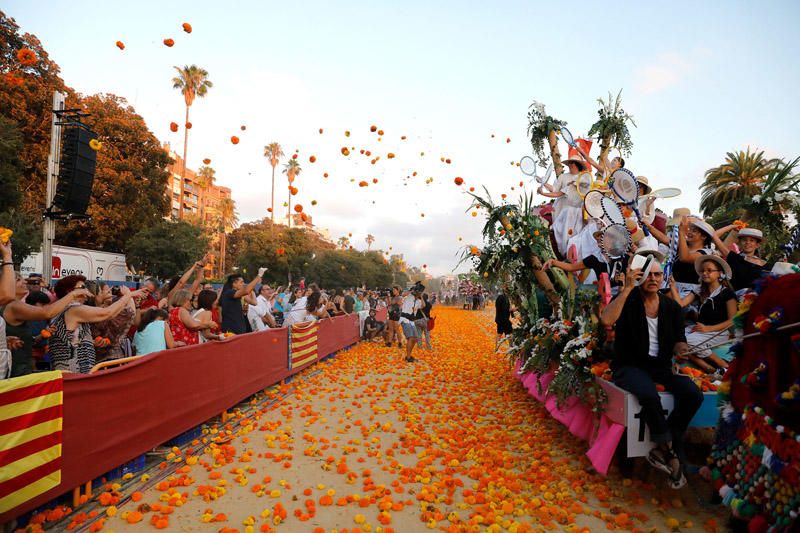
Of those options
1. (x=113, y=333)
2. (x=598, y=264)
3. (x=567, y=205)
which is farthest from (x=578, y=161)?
(x=113, y=333)

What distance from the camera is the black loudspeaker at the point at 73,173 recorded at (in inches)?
382

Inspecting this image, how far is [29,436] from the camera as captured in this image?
3354 mm

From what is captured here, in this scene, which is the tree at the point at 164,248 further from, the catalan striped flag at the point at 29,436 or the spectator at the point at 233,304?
the catalan striped flag at the point at 29,436

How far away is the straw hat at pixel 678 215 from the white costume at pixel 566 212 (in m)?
1.11

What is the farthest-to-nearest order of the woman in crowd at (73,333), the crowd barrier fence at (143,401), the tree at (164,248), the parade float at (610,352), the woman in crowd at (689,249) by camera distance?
the tree at (164,248) → the woman in crowd at (689,249) → the woman in crowd at (73,333) → the crowd barrier fence at (143,401) → the parade float at (610,352)

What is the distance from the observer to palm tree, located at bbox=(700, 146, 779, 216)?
25.8 meters

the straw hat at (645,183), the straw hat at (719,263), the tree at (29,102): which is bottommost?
the straw hat at (719,263)

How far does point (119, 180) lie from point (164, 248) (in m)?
4.83

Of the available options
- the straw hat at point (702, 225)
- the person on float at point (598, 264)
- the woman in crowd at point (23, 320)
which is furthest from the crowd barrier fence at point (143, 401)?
the straw hat at point (702, 225)

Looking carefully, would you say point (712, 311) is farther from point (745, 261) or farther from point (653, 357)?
point (653, 357)

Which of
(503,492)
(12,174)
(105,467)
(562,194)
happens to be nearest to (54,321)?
(105,467)

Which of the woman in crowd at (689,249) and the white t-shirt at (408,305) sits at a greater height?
the woman in crowd at (689,249)

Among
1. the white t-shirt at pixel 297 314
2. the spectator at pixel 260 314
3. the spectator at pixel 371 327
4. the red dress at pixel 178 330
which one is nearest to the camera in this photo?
the red dress at pixel 178 330

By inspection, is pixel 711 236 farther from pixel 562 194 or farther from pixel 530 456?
pixel 530 456
